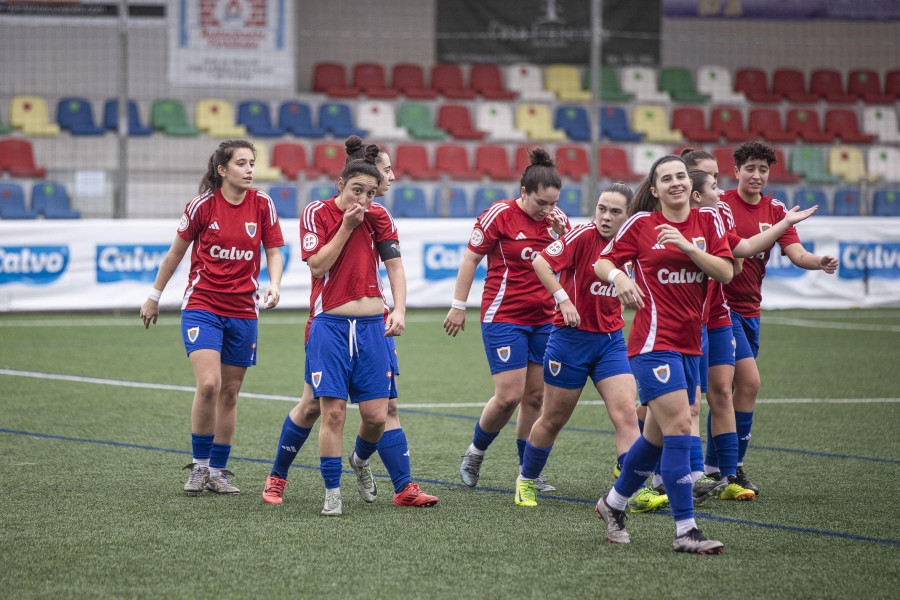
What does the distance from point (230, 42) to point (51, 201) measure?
14.0ft

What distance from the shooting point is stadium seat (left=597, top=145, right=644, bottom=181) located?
18781 millimetres

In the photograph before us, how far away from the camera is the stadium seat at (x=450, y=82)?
778 inches

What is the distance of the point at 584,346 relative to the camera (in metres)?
4.94

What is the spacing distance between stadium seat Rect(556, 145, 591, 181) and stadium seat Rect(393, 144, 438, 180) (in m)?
2.51

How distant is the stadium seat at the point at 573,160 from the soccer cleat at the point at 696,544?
14938 mm

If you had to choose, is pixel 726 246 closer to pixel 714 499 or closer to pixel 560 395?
pixel 560 395

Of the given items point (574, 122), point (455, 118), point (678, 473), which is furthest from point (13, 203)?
point (678, 473)

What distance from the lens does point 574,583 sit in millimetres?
3691

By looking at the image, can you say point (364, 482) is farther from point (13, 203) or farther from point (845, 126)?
point (845, 126)

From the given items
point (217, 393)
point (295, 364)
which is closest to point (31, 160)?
point (295, 364)

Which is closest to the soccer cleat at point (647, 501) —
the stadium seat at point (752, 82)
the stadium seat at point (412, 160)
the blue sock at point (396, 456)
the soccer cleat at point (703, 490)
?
the soccer cleat at point (703, 490)

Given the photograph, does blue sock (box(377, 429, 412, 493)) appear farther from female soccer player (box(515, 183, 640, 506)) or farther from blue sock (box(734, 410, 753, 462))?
blue sock (box(734, 410, 753, 462))

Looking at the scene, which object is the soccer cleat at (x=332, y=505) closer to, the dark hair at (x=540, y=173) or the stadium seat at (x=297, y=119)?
the dark hair at (x=540, y=173)

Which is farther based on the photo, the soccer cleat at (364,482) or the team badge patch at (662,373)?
the soccer cleat at (364,482)
